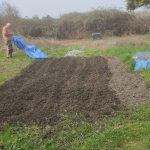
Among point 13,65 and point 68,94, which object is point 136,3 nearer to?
point 13,65

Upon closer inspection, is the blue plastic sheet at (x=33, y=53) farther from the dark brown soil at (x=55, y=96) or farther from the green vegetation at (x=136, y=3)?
the green vegetation at (x=136, y=3)

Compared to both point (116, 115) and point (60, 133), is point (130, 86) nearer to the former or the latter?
point (116, 115)

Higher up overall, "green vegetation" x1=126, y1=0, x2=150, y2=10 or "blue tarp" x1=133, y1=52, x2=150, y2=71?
"green vegetation" x1=126, y1=0, x2=150, y2=10

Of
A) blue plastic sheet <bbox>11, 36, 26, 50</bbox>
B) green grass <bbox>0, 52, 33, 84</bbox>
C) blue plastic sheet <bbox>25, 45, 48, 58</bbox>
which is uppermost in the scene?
blue plastic sheet <bbox>11, 36, 26, 50</bbox>

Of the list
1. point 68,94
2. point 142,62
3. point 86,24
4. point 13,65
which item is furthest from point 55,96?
point 86,24

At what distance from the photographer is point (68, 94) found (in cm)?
432

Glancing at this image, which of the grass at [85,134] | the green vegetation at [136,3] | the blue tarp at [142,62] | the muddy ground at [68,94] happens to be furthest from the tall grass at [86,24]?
the grass at [85,134]

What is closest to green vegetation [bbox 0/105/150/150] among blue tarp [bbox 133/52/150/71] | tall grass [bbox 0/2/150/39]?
blue tarp [bbox 133/52/150/71]

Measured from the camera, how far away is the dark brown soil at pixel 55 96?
3.46 metres

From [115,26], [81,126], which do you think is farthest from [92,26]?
[81,126]

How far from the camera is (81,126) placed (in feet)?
9.95

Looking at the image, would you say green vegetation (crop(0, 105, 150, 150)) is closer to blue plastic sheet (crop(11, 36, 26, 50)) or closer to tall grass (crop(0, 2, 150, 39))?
blue plastic sheet (crop(11, 36, 26, 50))

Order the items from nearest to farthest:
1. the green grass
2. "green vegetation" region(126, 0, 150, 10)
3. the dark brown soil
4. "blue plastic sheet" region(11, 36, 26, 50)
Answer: the dark brown soil < the green grass < "blue plastic sheet" region(11, 36, 26, 50) < "green vegetation" region(126, 0, 150, 10)

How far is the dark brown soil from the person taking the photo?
3455mm
